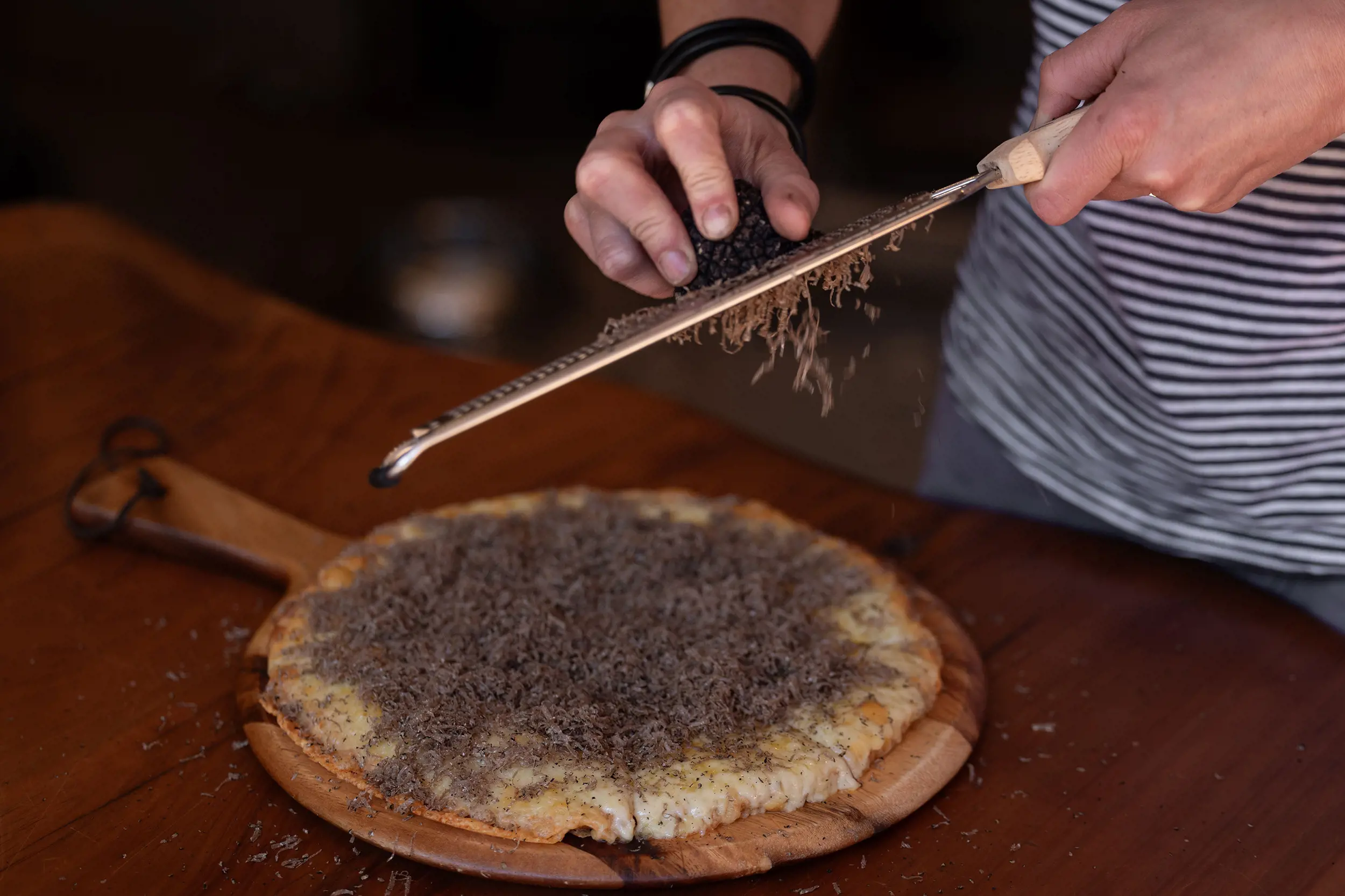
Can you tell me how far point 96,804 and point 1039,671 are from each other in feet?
3.09

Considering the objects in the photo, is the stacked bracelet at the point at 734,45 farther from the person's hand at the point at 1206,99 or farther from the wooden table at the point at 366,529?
the wooden table at the point at 366,529

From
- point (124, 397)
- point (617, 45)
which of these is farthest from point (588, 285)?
point (124, 397)

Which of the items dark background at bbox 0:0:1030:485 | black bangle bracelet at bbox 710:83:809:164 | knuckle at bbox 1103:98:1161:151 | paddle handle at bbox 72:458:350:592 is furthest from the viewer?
dark background at bbox 0:0:1030:485

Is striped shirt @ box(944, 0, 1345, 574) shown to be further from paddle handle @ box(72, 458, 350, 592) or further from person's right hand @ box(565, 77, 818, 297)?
paddle handle @ box(72, 458, 350, 592)

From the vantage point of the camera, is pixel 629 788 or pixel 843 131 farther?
pixel 843 131

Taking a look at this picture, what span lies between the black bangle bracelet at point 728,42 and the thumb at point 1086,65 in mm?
319

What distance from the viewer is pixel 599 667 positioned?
1.20m

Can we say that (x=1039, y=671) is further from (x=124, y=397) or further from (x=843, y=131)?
(x=843, y=131)

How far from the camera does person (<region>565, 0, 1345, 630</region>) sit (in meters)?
0.97

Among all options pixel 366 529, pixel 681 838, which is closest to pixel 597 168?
pixel 681 838

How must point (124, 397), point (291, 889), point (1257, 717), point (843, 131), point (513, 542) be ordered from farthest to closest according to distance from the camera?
1. point (843, 131)
2. point (124, 397)
3. point (513, 542)
4. point (1257, 717)
5. point (291, 889)

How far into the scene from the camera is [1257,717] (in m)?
1.23

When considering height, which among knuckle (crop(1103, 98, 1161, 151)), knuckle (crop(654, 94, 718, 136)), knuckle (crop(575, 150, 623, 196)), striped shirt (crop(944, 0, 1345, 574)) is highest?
knuckle (crop(1103, 98, 1161, 151))

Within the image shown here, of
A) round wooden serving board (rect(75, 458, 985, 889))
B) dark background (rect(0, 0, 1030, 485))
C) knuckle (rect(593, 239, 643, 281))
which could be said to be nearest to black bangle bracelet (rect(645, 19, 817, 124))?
knuckle (rect(593, 239, 643, 281))
